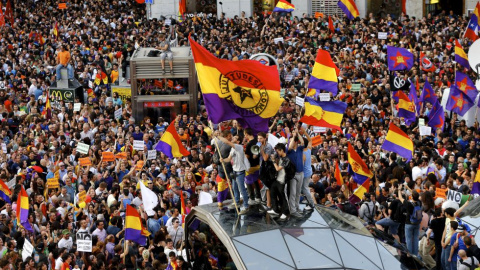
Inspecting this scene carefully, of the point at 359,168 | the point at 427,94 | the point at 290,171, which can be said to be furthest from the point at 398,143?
the point at 290,171

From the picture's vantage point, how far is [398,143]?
63.1 feet

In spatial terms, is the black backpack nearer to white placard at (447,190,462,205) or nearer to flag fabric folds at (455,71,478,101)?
white placard at (447,190,462,205)

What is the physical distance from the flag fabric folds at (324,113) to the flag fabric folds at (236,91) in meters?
2.60

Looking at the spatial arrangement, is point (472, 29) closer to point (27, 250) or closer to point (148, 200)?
point (148, 200)

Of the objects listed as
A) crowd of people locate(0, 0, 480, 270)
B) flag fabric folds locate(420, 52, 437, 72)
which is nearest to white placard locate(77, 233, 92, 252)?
crowd of people locate(0, 0, 480, 270)

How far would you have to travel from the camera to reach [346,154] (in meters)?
20.3

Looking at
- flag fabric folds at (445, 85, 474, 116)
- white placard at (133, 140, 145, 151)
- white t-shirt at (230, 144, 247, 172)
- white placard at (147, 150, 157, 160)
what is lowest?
white placard at (147, 150, 157, 160)

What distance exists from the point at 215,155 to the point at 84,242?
2.92 metres

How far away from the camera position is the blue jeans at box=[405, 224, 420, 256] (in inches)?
627

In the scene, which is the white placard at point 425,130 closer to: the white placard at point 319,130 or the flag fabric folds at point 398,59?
the white placard at point 319,130

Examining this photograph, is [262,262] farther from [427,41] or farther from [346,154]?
[427,41]

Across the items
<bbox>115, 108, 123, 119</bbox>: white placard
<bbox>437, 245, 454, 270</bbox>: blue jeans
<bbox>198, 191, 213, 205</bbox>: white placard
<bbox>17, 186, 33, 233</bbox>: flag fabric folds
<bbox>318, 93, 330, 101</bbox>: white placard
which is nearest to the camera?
<bbox>437, 245, 454, 270</bbox>: blue jeans

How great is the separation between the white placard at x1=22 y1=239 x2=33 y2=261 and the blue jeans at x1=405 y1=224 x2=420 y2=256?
6085 millimetres

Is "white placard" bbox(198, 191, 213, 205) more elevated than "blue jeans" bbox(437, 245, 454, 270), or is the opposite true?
"white placard" bbox(198, 191, 213, 205)
